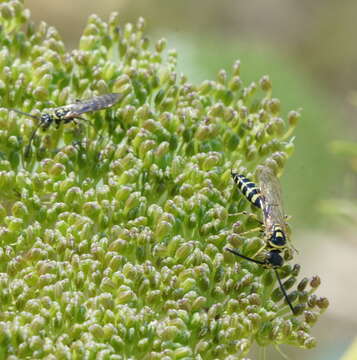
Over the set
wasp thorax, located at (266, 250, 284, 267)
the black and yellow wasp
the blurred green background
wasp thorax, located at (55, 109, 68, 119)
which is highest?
the blurred green background

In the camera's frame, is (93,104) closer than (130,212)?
No

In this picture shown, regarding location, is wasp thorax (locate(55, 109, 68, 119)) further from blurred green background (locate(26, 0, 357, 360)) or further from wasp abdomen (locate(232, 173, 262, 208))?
blurred green background (locate(26, 0, 357, 360))

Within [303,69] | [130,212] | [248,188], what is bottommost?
[130,212]

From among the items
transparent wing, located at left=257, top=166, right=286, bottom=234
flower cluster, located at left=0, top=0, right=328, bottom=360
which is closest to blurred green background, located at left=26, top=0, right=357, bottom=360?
transparent wing, located at left=257, top=166, right=286, bottom=234

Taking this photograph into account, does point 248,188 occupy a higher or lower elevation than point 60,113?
lower

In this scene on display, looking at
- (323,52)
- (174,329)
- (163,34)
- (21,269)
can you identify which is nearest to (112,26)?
(21,269)

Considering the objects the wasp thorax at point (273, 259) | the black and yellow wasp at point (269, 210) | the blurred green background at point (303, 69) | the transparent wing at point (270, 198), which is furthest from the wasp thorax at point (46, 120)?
the blurred green background at point (303, 69)

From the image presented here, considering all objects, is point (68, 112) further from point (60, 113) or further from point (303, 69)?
point (303, 69)

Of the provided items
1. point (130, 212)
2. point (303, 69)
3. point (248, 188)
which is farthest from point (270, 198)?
point (303, 69)
